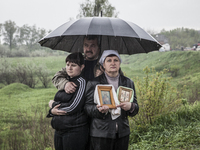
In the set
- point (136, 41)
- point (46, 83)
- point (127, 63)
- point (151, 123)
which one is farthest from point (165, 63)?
point (136, 41)

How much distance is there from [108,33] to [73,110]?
3.29ft

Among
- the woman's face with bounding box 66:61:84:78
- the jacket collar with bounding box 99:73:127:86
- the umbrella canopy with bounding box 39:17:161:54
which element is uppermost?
the umbrella canopy with bounding box 39:17:161:54

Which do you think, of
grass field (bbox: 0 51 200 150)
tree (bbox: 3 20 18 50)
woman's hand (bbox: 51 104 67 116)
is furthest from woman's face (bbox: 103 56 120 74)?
tree (bbox: 3 20 18 50)

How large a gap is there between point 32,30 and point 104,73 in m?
23.8

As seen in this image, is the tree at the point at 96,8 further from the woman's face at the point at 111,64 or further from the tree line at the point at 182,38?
the tree line at the point at 182,38

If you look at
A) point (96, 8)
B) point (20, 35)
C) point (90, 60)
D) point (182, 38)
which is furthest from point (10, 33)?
point (182, 38)

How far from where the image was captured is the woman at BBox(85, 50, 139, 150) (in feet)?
7.52

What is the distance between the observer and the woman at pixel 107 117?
2.29 meters

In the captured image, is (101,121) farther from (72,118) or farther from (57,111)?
(57,111)

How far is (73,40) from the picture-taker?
10.1 ft

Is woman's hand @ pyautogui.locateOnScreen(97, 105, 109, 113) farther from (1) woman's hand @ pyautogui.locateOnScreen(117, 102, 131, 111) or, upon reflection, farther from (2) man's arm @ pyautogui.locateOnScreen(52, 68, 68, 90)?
(2) man's arm @ pyautogui.locateOnScreen(52, 68, 68, 90)

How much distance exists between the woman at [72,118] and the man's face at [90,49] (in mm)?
261

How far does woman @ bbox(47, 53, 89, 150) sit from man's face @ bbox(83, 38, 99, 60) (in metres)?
0.26

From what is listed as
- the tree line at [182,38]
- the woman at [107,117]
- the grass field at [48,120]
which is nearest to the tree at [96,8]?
the grass field at [48,120]
